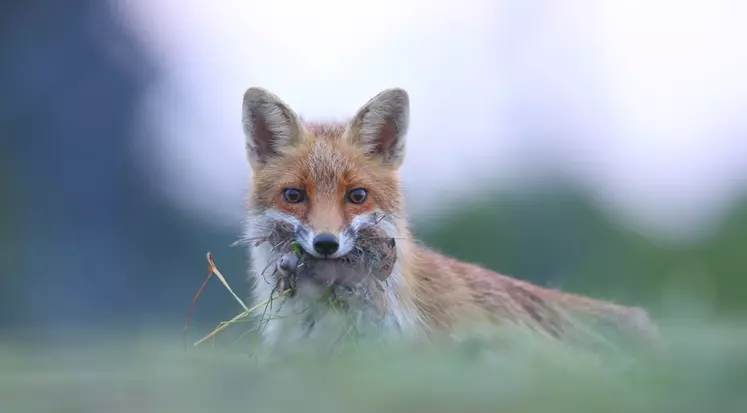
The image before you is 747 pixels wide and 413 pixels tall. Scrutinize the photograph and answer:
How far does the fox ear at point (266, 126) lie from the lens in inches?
234

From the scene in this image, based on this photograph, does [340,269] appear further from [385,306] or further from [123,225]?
[123,225]

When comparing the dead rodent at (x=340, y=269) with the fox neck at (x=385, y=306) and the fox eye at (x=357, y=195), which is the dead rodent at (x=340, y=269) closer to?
the fox neck at (x=385, y=306)

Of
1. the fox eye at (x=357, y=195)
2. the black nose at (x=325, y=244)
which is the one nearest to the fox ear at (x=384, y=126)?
the fox eye at (x=357, y=195)

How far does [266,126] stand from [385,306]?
5.31 feet

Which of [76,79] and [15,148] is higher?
[76,79]

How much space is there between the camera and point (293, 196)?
5441 millimetres

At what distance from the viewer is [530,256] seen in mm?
15156

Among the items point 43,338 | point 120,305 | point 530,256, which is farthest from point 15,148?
point 43,338

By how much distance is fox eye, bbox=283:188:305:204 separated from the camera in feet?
17.8

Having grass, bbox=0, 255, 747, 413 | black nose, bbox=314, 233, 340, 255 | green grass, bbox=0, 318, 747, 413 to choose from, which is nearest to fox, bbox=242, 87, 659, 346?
black nose, bbox=314, 233, 340, 255

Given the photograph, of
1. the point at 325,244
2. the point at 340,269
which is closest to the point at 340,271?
the point at 340,269

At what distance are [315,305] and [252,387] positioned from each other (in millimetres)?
2420

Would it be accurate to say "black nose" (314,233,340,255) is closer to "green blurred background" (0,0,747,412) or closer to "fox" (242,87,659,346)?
"fox" (242,87,659,346)

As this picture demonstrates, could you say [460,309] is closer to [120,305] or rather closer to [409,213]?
[409,213]
